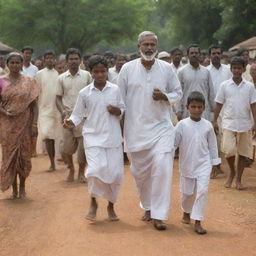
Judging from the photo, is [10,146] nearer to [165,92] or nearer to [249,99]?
[165,92]

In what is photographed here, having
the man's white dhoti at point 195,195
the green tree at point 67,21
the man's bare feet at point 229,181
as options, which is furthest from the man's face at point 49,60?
the green tree at point 67,21

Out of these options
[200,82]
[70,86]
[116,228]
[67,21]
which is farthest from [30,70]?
[67,21]

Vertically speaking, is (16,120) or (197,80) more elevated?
(197,80)

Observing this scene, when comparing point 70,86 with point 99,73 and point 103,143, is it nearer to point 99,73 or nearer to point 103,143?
point 99,73

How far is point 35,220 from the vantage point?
6.46 meters

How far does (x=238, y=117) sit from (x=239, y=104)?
0.19 metres

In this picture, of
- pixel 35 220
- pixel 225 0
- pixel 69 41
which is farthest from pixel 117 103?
pixel 69 41

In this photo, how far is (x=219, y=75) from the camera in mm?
9805

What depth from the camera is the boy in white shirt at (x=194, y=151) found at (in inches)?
235

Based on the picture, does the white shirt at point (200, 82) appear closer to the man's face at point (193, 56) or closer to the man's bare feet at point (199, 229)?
the man's face at point (193, 56)

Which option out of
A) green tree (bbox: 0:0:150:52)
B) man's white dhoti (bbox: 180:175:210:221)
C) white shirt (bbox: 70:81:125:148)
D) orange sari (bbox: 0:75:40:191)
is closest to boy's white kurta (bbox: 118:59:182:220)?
white shirt (bbox: 70:81:125:148)

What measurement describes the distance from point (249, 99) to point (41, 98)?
4361mm

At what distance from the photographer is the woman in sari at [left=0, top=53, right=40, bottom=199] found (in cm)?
738

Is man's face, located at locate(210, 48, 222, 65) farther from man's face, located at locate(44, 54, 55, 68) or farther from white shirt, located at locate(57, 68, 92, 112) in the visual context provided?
man's face, located at locate(44, 54, 55, 68)
